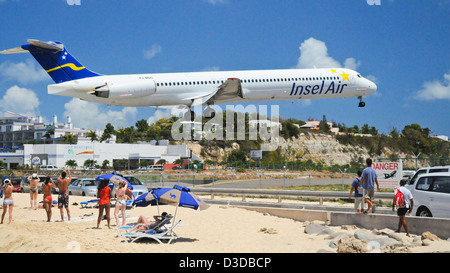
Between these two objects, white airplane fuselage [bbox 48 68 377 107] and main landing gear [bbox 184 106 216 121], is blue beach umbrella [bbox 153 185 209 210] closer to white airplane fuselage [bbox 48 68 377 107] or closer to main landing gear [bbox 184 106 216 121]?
white airplane fuselage [bbox 48 68 377 107]

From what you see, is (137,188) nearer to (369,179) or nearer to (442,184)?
(369,179)

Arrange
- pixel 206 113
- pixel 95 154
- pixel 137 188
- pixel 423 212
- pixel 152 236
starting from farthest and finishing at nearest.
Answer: pixel 95 154
pixel 206 113
pixel 137 188
pixel 423 212
pixel 152 236

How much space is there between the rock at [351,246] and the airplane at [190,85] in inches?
820

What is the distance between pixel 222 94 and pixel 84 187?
11373 millimetres

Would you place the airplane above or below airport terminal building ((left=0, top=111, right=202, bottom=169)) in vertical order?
above

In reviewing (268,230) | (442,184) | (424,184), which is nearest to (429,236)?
(442,184)

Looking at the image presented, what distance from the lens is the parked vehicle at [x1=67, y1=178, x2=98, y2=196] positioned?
25719 mm

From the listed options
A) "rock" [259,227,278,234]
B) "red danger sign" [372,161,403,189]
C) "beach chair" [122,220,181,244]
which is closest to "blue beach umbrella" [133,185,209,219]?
"beach chair" [122,220,181,244]

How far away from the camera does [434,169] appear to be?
1594 cm

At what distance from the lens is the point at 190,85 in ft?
105

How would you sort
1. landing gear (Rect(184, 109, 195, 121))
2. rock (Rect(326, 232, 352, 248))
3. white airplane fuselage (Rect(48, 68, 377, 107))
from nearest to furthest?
rock (Rect(326, 232, 352, 248)), white airplane fuselage (Rect(48, 68, 377, 107)), landing gear (Rect(184, 109, 195, 121))

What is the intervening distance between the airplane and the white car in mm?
18895

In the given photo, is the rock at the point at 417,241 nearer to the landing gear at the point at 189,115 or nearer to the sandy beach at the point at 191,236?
the sandy beach at the point at 191,236
